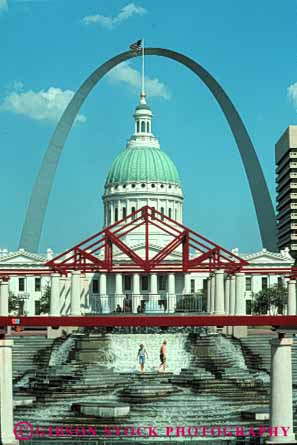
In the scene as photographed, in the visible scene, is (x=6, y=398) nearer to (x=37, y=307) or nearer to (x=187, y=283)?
(x=37, y=307)

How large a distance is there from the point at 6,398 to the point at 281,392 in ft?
27.4

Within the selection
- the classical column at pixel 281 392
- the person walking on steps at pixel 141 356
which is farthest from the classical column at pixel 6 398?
the person walking on steps at pixel 141 356

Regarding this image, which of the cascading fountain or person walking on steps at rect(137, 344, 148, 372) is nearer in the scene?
person walking on steps at rect(137, 344, 148, 372)

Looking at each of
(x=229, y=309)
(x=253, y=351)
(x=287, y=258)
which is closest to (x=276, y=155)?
(x=287, y=258)

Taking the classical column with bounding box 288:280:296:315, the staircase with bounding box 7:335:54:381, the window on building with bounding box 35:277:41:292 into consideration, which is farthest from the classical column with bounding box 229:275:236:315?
the window on building with bounding box 35:277:41:292

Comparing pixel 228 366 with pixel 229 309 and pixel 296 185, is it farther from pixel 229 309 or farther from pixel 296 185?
pixel 296 185

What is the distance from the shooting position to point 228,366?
49.5 meters

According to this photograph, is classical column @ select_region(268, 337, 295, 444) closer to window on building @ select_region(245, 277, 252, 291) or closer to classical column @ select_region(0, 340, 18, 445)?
classical column @ select_region(0, 340, 18, 445)

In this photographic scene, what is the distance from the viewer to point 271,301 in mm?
116438

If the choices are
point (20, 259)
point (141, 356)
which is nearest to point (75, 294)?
point (141, 356)

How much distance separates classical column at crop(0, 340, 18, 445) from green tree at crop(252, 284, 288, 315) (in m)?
84.6

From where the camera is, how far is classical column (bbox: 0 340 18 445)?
1144 inches

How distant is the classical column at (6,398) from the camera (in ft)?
95.3

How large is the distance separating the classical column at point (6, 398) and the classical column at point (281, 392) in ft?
26.1
